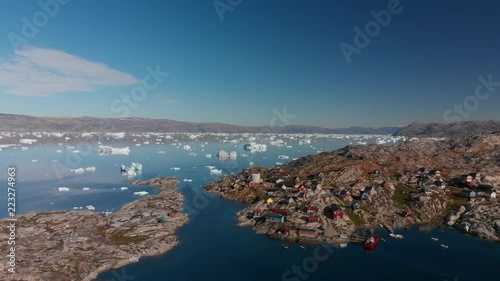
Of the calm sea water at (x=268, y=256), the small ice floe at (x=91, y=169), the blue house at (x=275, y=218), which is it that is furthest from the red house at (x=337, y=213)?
the small ice floe at (x=91, y=169)

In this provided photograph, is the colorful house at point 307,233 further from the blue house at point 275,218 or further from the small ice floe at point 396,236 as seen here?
the small ice floe at point 396,236

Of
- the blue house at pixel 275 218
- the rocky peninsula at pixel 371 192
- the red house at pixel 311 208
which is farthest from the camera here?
the red house at pixel 311 208

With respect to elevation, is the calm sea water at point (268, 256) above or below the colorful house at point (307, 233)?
below

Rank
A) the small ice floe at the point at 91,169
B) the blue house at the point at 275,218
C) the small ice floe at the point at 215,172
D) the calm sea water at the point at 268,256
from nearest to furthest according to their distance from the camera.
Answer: the calm sea water at the point at 268,256 → the blue house at the point at 275,218 → the small ice floe at the point at 215,172 → the small ice floe at the point at 91,169

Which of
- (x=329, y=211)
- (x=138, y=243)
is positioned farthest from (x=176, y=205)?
(x=329, y=211)

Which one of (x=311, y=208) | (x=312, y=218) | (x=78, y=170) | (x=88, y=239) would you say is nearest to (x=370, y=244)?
(x=312, y=218)

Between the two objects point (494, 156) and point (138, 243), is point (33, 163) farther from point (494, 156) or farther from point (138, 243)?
point (494, 156)
